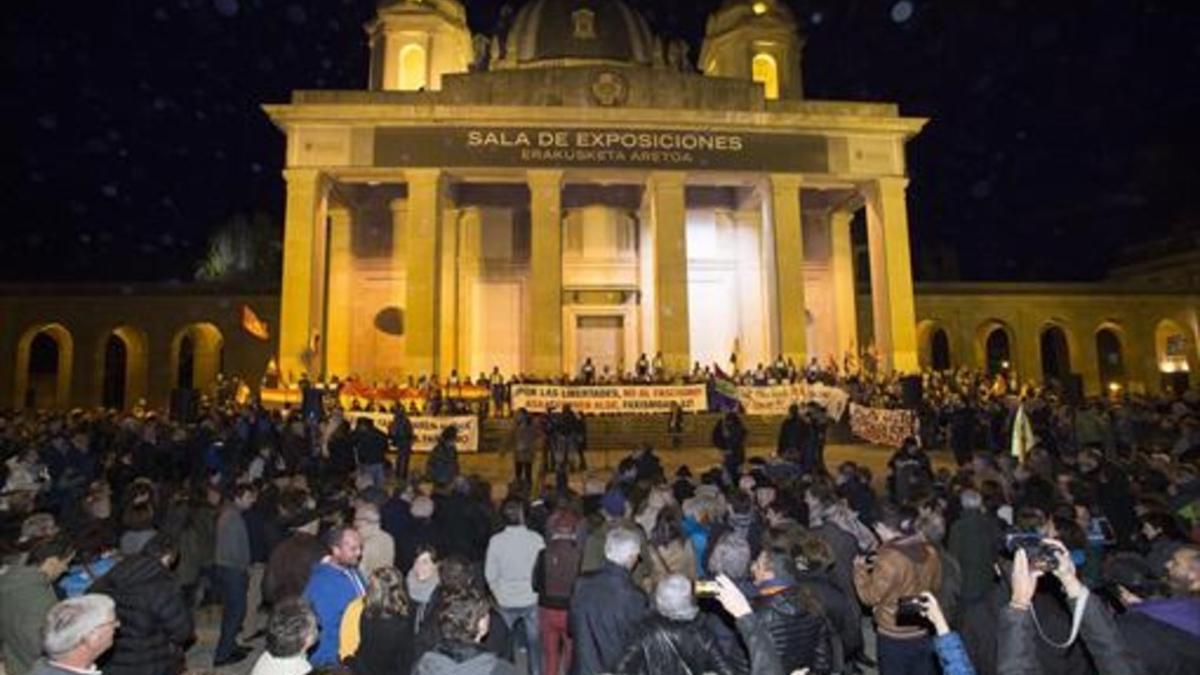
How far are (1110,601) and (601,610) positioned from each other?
2.84 metres

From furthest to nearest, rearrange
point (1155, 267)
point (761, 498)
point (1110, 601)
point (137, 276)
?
point (137, 276) → point (1155, 267) → point (761, 498) → point (1110, 601)

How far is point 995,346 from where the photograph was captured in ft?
147

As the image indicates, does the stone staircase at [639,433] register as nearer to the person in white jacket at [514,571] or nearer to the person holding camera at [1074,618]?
the person in white jacket at [514,571]

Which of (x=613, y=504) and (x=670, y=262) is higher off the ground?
(x=670, y=262)

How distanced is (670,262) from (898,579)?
25009 millimetres

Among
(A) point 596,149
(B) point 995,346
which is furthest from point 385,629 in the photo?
(B) point 995,346

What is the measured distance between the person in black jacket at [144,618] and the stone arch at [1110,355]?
43.7 metres

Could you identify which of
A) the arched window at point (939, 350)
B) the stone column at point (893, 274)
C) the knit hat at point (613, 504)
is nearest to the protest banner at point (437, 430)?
the knit hat at point (613, 504)

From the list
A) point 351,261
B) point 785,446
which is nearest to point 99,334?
point 351,261

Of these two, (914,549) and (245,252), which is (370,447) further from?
(245,252)

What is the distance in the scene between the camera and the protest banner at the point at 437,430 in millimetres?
20125

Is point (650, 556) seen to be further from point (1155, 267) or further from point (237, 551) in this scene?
point (1155, 267)

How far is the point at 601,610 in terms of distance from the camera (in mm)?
4633

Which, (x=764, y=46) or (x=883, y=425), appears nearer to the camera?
(x=883, y=425)
